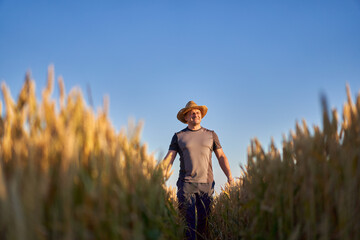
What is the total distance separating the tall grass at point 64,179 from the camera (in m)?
1.14

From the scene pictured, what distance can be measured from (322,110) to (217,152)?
9.72 ft

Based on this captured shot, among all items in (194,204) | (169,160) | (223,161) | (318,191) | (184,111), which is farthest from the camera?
(184,111)

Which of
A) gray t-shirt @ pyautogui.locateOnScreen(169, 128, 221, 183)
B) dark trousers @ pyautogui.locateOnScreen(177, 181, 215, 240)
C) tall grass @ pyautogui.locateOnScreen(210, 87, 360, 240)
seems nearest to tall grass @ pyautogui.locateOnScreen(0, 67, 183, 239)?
tall grass @ pyautogui.locateOnScreen(210, 87, 360, 240)

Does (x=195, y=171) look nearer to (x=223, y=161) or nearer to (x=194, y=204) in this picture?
(x=194, y=204)

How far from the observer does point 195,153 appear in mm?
4109

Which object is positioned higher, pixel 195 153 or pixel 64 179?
pixel 195 153

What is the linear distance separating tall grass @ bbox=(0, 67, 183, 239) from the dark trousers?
2.22 meters

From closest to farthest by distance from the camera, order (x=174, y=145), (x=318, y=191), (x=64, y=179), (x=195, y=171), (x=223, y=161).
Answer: (x=64, y=179), (x=318, y=191), (x=195, y=171), (x=174, y=145), (x=223, y=161)

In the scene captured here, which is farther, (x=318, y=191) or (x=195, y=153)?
(x=195, y=153)

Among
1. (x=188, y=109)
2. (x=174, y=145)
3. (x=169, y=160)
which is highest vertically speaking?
(x=188, y=109)

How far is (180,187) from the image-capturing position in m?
4.17

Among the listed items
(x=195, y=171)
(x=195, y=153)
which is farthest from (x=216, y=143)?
(x=195, y=171)

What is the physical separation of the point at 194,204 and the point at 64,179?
2.95 m

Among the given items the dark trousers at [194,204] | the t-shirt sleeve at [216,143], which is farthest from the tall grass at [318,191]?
the t-shirt sleeve at [216,143]
